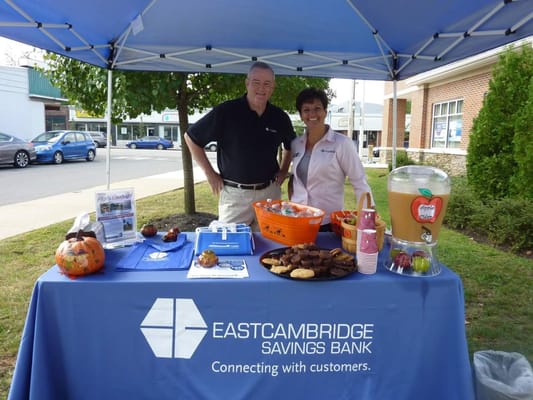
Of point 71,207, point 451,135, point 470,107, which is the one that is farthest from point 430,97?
point 71,207

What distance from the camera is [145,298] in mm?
1735

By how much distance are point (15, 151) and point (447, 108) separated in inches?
596

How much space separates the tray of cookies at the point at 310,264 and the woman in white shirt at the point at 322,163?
73 centimetres

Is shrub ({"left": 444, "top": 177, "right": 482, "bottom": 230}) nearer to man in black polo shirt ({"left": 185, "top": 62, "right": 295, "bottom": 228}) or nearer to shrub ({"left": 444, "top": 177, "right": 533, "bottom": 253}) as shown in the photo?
shrub ({"left": 444, "top": 177, "right": 533, "bottom": 253})

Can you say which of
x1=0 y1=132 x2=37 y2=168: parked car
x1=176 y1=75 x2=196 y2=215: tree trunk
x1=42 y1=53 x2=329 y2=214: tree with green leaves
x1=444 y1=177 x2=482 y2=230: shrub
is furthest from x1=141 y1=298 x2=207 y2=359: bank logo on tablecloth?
x1=0 y1=132 x2=37 y2=168: parked car

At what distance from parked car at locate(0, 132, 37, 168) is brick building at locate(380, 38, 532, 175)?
43.4 feet

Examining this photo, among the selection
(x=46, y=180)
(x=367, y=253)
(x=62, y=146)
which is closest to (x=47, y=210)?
(x=46, y=180)

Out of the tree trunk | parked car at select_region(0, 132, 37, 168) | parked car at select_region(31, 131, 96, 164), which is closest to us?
the tree trunk

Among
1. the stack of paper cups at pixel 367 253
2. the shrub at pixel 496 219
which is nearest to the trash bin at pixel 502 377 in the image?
the stack of paper cups at pixel 367 253

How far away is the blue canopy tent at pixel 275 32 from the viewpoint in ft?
8.39

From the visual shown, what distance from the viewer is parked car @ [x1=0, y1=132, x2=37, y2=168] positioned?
1328cm

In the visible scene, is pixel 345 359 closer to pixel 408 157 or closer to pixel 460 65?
pixel 460 65

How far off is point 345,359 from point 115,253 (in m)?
1.31

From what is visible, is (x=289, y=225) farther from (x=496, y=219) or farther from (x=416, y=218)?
(x=496, y=219)
